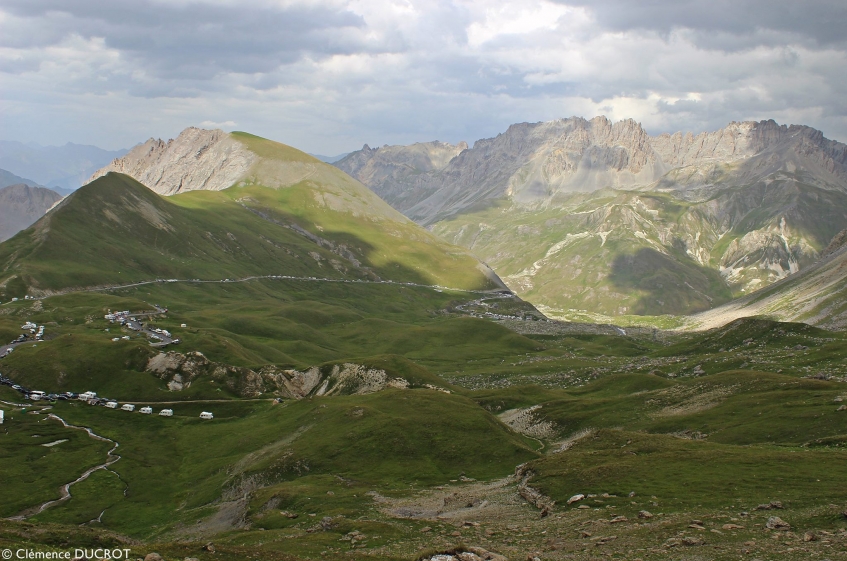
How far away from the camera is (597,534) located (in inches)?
1766

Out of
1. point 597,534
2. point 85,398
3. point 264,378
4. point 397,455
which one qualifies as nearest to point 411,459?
point 397,455

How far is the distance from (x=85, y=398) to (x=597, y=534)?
104 metres

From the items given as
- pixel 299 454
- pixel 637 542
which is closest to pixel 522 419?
pixel 299 454

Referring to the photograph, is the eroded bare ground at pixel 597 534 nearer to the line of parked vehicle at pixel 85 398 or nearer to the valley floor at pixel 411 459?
the valley floor at pixel 411 459

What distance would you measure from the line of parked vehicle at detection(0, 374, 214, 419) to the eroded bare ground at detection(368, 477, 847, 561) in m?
67.8

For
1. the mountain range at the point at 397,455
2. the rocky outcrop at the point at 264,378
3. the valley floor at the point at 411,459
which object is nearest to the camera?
the valley floor at the point at 411,459

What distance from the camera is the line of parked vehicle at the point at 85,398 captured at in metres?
116

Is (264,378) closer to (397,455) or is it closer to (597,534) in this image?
(397,455)

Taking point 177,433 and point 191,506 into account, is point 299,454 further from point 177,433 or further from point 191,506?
point 177,433

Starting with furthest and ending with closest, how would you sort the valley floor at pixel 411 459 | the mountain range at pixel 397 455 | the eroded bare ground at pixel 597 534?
the mountain range at pixel 397 455 < the valley floor at pixel 411 459 < the eroded bare ground at pixel 597 534

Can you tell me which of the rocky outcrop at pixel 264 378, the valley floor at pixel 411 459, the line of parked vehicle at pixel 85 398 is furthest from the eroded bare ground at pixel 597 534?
the rocky outcrop at pixel 264 378

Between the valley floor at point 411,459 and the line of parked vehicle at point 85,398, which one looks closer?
the valley floor at point 411,459

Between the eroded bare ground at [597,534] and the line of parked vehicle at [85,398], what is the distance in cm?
6778

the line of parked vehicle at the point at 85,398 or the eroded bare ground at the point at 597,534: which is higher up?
the eroded bare ground at the point at 597,534
